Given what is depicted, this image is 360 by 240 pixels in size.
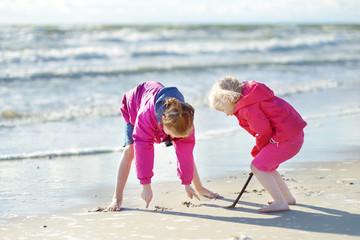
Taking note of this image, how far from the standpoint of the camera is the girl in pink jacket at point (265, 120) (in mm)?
4008

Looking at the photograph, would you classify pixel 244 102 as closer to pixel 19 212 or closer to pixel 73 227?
pixel 73 227

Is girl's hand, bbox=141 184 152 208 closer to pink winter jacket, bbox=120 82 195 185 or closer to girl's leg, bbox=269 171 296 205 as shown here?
pink winter jacket, bbox=120 82 195 185

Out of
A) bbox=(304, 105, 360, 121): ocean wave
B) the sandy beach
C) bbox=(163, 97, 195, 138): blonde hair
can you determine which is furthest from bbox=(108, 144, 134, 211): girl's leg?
bbox=(304, 105, 360, 121): ocean wave

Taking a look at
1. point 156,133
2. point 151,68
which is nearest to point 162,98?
point 156,133

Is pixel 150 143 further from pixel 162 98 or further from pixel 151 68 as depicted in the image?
pixel 151 68

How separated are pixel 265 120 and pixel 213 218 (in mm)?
796

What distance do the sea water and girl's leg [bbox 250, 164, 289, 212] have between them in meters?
1.29

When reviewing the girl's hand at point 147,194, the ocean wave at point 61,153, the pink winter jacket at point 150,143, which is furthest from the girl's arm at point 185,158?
the ocean wave at point 61,153

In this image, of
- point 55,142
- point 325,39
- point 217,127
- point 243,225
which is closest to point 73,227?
point 243,225

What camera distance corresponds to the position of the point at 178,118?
3766 millimetres

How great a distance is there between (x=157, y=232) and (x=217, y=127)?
4.34 metres

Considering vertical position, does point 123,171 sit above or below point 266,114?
below

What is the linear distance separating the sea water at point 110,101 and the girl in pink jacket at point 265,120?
1308 mm

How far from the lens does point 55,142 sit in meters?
7.01
